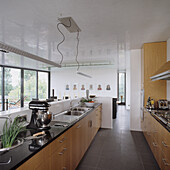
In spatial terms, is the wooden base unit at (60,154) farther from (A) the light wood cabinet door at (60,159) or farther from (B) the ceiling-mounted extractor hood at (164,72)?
(B) the ceiling-mounted extractor hood at (164,72)

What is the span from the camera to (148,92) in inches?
144

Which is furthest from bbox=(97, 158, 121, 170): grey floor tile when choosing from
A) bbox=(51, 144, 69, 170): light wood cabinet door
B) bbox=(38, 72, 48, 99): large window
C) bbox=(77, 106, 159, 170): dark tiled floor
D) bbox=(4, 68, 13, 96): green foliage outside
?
bbox=(38, 72, 48, 99): large window

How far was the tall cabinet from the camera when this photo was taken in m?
3.56

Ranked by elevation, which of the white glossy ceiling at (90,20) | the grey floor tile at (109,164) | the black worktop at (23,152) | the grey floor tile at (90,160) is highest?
the white glossy ceiling at (90,20)

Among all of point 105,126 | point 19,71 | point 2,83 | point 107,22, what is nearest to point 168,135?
point 107,22

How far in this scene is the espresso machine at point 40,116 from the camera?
1669mm

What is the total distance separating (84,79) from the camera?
28.2ft

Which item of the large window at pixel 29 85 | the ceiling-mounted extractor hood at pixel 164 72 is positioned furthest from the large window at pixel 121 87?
the ceiling-mounted extractor hood at pixel 164 72

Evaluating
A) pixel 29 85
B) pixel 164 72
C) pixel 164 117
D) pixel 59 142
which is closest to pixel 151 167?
pixel 164 117

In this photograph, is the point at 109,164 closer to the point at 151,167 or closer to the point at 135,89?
the point at 151,167

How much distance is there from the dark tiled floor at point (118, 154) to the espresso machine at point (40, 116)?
1.26m

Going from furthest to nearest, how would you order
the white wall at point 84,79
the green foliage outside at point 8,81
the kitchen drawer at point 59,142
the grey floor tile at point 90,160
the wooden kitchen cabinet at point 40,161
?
1. the white wall at point 84,79
2. the green foliage outside at point 8,81
3. the grey floor tile at point 90,160
4. the kitchen drawer at point 59,142
5. the wooden kitchen cabinet at point 40,161

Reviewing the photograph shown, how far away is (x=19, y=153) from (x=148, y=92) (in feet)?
Result: 11.6

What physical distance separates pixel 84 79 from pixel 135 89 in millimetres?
4625
